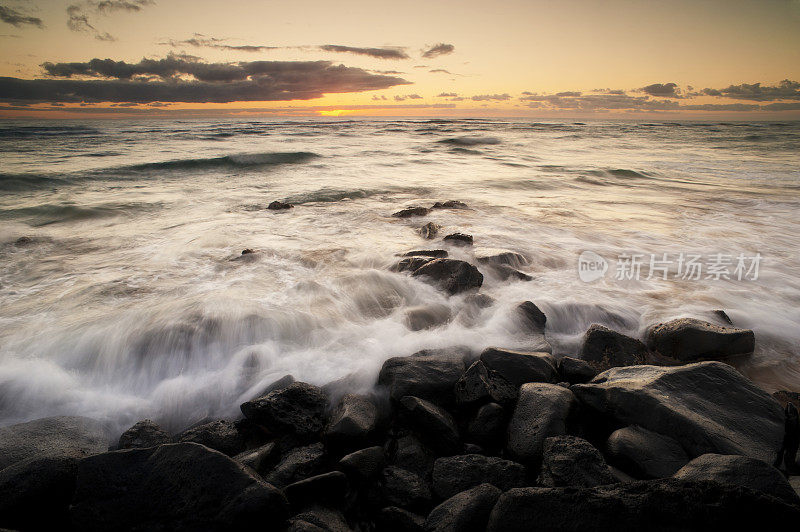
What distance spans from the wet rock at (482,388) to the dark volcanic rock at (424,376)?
0.11 m

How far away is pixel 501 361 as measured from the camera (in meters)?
2.95

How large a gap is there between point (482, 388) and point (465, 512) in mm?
952

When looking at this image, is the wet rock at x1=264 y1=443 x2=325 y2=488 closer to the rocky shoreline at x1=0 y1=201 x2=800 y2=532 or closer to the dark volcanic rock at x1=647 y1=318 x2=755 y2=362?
the rocky shoreline at x1=0 y1=201 x2=800 y2=532

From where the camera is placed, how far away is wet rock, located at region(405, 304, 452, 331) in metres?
4.06

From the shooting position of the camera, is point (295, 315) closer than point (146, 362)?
No

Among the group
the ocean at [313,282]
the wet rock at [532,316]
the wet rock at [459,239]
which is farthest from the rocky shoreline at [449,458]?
the wet rock at [459,239]

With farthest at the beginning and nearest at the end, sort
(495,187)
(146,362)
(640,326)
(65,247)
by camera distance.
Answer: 1. (495,187)
2. (65,247)
3. (640,326)
4. (146,362)

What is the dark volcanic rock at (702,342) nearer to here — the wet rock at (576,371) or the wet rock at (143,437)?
the wet rock at (576,371)

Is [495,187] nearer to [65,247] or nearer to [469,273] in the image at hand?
[469,273]

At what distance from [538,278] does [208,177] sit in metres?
13.8

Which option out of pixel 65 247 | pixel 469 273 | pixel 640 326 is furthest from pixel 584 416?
pixel 65 247

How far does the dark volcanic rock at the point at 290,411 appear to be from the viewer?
2.56 m

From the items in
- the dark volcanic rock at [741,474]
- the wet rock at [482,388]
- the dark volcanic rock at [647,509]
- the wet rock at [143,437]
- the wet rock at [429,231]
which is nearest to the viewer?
the dark volcanic rock at [647,509]

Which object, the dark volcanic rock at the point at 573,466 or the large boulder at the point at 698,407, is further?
the large boulder at the point at 698,407
